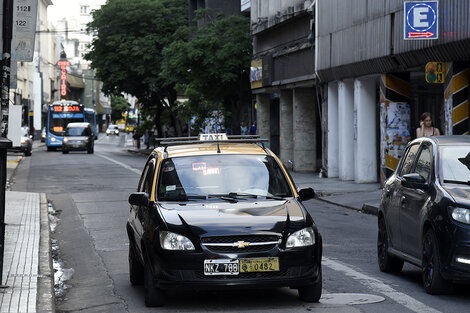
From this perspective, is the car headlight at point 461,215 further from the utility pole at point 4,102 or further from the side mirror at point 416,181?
the utility pole at point 4,102

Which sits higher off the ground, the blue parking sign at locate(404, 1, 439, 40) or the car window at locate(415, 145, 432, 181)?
the blue parking sign at locate(404, 1, 439, 40)

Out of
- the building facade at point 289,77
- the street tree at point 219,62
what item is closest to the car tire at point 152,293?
the building facade at point 289,77

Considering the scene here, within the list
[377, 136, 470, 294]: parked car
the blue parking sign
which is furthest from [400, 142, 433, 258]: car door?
the blue parking sign

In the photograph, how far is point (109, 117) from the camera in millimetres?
197750

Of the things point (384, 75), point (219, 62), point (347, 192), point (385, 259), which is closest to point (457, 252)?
point (385, 259)

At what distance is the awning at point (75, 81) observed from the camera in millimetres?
144875

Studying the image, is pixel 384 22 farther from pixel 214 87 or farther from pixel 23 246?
pixel 214 87

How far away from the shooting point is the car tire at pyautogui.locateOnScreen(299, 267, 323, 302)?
8.86 metres

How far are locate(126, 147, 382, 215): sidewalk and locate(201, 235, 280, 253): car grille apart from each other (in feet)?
41.0

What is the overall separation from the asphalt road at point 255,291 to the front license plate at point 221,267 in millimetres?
474

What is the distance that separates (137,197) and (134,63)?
168 ft

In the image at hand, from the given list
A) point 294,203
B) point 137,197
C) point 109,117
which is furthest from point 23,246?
point 109,117

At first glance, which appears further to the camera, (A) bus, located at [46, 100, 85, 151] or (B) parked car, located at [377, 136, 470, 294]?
(A) bus, located at [46, 100, 85, 151]

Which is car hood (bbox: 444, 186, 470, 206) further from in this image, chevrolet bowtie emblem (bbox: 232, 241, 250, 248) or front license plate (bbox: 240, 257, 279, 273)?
chevrolet bowtie emblem (bbox: 232, 241, 250, 248)
